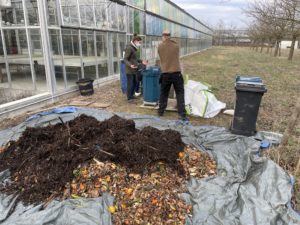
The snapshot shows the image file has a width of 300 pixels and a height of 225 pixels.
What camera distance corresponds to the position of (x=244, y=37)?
67812 mm

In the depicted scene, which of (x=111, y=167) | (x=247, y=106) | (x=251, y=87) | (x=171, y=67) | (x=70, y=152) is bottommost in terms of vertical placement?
(x=111, y=167)

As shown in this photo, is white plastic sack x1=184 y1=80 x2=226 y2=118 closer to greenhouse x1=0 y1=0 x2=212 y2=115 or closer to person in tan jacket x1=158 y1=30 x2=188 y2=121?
person in tan jacket x1=158 y1=30 x2=188 y2=121

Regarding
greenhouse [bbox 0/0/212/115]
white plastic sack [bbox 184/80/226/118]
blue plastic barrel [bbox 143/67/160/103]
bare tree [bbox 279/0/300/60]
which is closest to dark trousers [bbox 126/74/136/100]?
blue plastic barrel [bbox 143/67/160/103]

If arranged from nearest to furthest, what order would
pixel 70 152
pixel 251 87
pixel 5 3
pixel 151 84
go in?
pixel 70 152, pixel 251 87, pixel 151 84, pixel 5 3

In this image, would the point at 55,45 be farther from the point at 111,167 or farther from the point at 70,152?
the point at 111,167

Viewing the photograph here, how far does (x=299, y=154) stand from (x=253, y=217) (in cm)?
183

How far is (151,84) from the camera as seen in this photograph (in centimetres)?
654

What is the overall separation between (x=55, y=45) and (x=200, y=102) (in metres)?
4.56

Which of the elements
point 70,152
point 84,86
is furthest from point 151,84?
point 70,152

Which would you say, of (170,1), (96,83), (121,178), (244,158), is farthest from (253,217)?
(170,1)

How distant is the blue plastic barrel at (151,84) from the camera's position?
21.0 ft

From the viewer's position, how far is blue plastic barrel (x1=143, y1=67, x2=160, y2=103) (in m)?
6.39

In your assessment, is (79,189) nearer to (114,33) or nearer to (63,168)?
(63,168)

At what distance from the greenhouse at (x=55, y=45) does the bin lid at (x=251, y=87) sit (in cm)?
515
